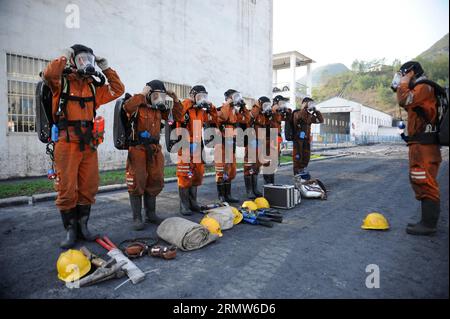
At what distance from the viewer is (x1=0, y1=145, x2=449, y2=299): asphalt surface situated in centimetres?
256

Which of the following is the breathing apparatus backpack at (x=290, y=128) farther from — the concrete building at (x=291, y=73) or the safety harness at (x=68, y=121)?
the concrete building at (x=291, y=73)

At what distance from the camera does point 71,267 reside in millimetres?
2756

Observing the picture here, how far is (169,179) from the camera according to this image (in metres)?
9.36

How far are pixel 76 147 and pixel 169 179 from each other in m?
5.76

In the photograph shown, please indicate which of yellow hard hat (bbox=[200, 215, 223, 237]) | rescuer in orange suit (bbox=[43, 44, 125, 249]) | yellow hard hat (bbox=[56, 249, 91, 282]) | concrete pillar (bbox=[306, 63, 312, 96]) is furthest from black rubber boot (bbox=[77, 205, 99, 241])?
concrete pillar (bbox=[306, 63, 312, 96])

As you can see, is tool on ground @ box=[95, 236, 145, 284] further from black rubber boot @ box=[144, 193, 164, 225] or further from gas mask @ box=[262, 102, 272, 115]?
gas mask @ box=[262, 102, 272, 115]

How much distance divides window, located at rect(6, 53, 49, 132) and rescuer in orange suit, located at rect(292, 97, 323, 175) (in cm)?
808

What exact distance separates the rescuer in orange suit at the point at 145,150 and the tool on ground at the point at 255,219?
145 cm

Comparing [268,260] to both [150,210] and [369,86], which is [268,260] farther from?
[369,86]

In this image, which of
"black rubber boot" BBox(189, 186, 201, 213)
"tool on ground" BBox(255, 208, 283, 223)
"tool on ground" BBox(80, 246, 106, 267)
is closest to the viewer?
"tool on ground" BBox(80, 246, 106, 267)

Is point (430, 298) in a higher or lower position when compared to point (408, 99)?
lower
